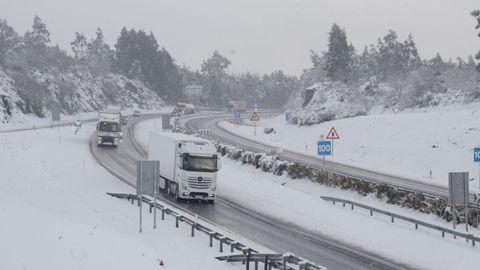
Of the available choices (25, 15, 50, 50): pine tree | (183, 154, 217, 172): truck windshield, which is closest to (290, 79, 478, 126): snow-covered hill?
(183, 154, 217, 172): truck windshield

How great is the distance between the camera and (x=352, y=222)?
26453 millimetres

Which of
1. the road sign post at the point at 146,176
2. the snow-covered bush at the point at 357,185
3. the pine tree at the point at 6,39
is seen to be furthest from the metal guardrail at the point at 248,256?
the pine tree at the point at 6,39

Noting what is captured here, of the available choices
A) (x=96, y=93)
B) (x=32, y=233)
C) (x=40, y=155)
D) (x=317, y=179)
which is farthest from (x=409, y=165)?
(x=96, y=93)

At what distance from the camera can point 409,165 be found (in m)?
46.5

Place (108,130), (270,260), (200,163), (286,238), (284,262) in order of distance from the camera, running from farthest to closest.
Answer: (108,130) → (200,163) → (286,238) → (270,260) → (284,262)

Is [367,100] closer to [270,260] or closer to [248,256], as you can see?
[248,256]

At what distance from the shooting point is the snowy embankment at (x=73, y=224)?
13711 mm

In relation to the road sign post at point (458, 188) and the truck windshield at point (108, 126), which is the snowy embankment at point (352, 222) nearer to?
the road sign post at point (458, 188)

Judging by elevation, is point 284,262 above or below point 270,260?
above

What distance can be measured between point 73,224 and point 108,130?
38602 mm

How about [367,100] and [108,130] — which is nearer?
[108,130]

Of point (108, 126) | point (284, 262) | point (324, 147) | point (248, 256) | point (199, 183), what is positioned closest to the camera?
point (284, 262)

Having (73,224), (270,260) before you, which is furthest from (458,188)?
(73,224)

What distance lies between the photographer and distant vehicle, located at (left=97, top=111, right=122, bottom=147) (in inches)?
2156
